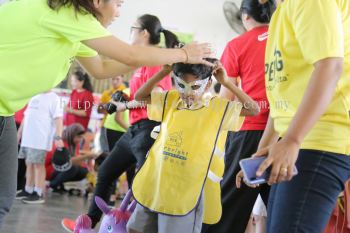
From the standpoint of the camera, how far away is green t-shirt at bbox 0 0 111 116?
194cm

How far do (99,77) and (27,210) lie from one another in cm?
293

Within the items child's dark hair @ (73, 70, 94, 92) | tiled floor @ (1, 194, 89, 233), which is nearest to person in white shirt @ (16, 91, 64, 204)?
tiled floor @ (1, 194, 89, 233)

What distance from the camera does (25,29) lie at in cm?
194

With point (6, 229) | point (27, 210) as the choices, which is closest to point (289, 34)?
point (6, 229)

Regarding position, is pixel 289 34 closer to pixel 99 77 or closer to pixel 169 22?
pixel 99 77

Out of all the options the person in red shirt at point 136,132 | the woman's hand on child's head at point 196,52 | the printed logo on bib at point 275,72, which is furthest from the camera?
the person in red shirt at point 136,132

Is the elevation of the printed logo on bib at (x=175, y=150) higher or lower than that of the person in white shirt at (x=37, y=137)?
higher

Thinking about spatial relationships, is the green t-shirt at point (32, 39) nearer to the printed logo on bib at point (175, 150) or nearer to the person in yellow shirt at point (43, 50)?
the person in yellow shirt at point (43, 50)

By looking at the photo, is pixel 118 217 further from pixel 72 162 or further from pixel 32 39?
pixel 72 162

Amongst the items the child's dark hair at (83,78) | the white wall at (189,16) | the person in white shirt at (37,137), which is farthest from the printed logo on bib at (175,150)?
the white wall at (189,16)

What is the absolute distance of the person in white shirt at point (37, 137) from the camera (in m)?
5.77

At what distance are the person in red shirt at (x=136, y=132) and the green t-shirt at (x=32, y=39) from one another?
119 cm

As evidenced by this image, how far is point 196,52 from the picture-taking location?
2117 mm

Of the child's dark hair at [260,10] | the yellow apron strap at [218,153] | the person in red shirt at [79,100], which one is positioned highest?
the child's dark hair at [260,10]
